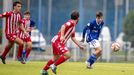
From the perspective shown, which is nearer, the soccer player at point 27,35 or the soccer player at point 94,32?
the soccer player at point 94,32

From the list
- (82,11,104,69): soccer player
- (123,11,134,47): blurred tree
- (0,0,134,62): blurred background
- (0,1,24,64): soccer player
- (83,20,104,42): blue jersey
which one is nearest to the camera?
(0,1,24,64): soccer player

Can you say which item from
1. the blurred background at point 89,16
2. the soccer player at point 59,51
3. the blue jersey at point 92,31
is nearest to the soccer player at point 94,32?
the blue jersey at point 92,31

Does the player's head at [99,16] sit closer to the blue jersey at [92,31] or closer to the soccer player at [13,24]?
the blue jersey at [92,31]

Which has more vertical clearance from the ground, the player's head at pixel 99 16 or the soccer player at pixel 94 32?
the player's head at pixel 99 16

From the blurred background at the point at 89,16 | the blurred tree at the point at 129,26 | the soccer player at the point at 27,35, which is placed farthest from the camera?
the blurred tree at the point at 129,26

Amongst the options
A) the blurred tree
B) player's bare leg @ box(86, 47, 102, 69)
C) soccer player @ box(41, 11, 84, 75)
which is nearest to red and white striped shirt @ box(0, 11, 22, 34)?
player's bare leg @ box(86, 47, 102, 69)

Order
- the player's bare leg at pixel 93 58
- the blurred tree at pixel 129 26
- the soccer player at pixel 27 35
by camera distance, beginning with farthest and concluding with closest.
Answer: the blurred tree at pixel 129 26 → the soccer player at pixel 27 35 → the player's bare leg at pixel 93 58

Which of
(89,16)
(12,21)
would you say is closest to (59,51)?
(12,21)

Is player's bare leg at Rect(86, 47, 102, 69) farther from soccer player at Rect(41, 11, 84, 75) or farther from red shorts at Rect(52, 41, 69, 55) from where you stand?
red shorts at Rect(52, 41, 69, 55)

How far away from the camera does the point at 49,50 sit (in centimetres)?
3909

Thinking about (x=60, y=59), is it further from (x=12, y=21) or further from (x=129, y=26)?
(x=129, y=26)

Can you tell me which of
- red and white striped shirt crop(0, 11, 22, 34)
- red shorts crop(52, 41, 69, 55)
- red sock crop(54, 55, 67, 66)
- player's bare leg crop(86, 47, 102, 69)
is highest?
red and white striped shirt crop(0, 11, 22, 34)

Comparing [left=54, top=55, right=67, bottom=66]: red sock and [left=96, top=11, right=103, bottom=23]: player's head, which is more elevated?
[left=96, top=11, right=103, bottom=23]: player's head

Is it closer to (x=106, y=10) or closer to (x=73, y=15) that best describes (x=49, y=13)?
(x=106, y=10)
